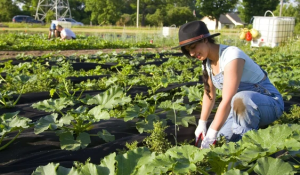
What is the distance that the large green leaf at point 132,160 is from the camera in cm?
172

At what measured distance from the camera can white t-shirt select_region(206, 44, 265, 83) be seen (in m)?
2.72

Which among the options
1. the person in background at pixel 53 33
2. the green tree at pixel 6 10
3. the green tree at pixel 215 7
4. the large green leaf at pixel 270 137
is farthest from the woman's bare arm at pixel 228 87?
the green tree at pixel 6 10

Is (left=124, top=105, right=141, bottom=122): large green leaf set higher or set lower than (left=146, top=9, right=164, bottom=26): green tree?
lower

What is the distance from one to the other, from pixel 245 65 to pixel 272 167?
143 cm

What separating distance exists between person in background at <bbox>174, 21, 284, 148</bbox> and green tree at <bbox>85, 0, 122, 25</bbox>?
40.0 meters

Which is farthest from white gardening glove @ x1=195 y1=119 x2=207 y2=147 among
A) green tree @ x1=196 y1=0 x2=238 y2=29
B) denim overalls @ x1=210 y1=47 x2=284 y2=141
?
green tree @ x1=196 y1=0 x2=238 y2=29

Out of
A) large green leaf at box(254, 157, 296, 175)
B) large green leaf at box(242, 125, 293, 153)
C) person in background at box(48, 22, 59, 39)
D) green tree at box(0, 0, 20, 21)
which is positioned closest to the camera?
large green leaf at box(254, 157, 296, 175)

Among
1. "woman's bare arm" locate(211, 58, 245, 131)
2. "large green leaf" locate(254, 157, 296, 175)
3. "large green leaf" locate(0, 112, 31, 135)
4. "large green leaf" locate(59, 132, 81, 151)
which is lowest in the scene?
"large green leaf" locate(59, 132, 81, 151)

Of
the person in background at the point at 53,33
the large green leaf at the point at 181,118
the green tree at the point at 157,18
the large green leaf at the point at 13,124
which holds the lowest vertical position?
the large green leaf at the point at 181,118

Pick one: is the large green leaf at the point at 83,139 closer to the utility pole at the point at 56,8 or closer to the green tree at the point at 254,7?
Answer: the utility pole at the point at 56,8

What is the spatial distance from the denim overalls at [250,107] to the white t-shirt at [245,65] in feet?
0.16

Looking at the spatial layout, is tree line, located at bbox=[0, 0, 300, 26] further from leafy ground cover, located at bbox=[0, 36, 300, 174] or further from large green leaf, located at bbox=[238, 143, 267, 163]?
large green leaf, located at bbox=[238, 143, 267, 163]

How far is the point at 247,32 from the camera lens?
47.1 ft

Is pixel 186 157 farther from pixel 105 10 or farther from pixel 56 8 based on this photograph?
pixel 105 10
